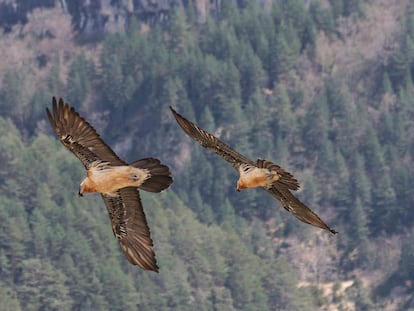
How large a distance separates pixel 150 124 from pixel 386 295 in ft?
134

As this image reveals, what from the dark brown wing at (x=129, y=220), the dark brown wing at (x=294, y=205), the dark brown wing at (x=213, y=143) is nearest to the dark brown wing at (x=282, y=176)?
the dark brown wing at (x=213, y=143)

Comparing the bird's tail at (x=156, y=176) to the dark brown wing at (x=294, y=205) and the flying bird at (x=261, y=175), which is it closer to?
the flying bird at (x=261, y=175)

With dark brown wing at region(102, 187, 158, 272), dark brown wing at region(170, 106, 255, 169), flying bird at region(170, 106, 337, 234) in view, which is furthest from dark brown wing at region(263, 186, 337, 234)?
dark brown wing at region(102, 187, 158, 272)

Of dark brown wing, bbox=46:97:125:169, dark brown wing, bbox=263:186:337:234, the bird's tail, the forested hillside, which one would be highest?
dark brown wing, bbox=46:97:125:169

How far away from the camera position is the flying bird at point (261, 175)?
52.1 meters

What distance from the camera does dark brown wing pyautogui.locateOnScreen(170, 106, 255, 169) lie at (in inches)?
2104

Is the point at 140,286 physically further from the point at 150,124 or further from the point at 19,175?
the point at 150,124

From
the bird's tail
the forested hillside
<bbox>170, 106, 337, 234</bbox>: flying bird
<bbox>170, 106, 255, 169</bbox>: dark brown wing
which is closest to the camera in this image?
the bird's tail

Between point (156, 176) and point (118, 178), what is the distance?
92cm

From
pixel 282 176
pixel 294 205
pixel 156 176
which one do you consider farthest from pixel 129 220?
pixel 282 176

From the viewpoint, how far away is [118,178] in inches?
2021

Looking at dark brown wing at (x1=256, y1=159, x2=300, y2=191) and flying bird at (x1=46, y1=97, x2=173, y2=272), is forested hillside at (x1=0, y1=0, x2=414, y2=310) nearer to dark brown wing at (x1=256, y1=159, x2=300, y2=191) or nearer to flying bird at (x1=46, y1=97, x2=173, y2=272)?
flying bird at (x1=46, y1=97, x2=173, y2=272)

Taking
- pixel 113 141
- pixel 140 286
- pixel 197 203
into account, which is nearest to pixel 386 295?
pixel 140 286

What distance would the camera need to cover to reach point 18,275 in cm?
15950
